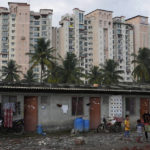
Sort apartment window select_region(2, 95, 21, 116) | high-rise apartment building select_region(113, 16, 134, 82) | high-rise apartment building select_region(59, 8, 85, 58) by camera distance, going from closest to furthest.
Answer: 1. apartment window select_region(2, 95, 21, 116)
2. high-rise apartment building select_region(59, 8, 85, 58)
3. high-rise apartment building select_region(113, 16, 134, 82)

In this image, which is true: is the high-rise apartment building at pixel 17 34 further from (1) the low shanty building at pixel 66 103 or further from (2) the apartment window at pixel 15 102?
(2) the apartment window at pixel 15 102

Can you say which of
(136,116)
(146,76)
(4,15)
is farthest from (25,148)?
(4,15)

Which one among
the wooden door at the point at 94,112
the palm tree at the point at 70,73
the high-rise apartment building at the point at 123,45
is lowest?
the wooden door at the point at 94,112

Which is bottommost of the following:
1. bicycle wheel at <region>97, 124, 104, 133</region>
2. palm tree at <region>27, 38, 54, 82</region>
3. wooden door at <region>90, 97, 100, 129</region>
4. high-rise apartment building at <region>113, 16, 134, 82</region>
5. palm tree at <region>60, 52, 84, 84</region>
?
bicycle wheel at <region>97, 124, 104, 133</region>

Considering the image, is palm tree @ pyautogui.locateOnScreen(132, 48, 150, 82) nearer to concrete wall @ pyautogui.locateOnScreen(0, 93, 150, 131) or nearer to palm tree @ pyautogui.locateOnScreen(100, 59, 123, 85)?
palm tree @ pyautogui.locateOnScreen(100, 59, 123, 85)

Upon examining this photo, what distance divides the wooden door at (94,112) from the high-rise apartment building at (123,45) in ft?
241

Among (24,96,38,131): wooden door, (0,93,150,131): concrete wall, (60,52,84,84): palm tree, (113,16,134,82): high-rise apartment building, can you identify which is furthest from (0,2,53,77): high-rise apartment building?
(24,96,38,131): wooden door

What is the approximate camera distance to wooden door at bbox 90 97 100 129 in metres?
19.9

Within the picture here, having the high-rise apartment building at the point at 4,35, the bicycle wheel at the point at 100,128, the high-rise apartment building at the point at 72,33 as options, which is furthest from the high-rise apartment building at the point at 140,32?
the bicycle wheel at the point at 100,128

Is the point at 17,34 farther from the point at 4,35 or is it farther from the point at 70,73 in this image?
the point at 70,73

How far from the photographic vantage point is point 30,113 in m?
17.9

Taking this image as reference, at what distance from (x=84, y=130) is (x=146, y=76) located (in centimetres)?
2823

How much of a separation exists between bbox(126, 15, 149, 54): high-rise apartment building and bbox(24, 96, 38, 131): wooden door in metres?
84.8

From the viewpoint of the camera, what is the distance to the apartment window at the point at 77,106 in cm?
1933
